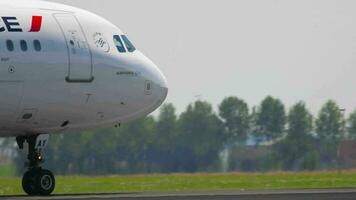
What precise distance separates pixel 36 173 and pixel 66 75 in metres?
3.58

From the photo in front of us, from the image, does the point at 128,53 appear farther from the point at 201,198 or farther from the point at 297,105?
the point at 297,105

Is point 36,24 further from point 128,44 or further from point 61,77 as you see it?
point 128,44

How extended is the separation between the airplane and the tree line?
6155 centimetres

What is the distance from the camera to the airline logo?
4556 cm

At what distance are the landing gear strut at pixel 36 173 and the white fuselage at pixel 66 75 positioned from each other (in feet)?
1.59

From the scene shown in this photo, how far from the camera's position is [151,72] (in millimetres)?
50281

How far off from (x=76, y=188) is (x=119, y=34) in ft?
41.5

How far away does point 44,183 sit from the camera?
47750 millimetres

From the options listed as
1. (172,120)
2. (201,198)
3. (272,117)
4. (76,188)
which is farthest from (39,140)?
(272,117)

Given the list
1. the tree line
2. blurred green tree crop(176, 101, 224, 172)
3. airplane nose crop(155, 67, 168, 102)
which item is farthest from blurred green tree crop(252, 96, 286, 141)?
airplane nose crop(155, 67, 168, 102)

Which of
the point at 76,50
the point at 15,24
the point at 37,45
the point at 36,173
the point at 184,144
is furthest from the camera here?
the point at 184,144

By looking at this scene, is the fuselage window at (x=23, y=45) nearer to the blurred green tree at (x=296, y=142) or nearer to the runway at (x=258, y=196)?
the runway at (x=258, y=196)

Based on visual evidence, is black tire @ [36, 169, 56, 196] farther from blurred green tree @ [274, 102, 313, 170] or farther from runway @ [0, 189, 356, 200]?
blurred green tree @ [274, 102, 313, 170]

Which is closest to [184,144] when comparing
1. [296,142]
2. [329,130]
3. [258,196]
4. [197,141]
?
[197,141]
